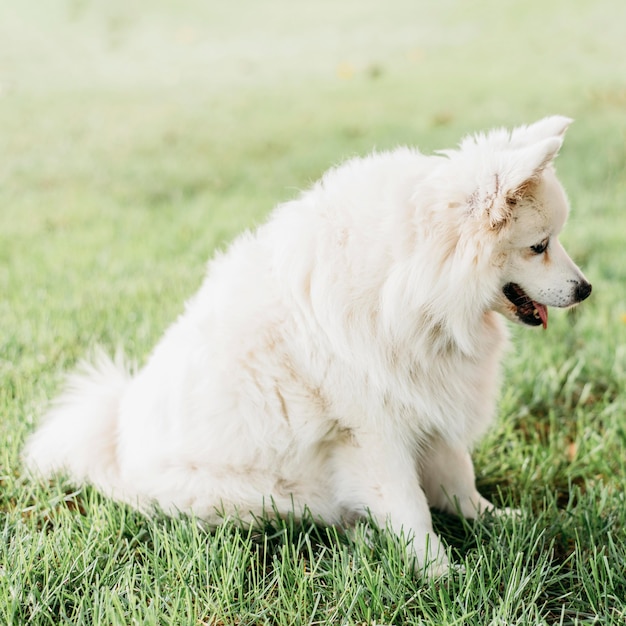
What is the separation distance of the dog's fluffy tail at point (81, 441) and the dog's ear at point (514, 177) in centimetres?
154

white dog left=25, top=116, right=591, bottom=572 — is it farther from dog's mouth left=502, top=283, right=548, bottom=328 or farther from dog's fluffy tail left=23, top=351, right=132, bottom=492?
dog's fluffy tail left=23, top=351, right=132, bottom=492

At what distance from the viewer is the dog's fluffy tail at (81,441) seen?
95.1 inches

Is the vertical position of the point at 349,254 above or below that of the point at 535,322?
above

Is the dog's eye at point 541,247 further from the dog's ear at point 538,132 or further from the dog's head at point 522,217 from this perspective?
the dog's ear at point 538,132

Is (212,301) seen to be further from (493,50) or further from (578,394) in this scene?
(493,50)

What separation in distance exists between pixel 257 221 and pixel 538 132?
5.33 feet

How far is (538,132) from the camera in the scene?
1.97 m

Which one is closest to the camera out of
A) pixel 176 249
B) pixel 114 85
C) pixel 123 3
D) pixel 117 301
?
pixel 117 301

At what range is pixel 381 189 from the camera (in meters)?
1.98

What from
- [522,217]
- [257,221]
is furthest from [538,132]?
[257,221]

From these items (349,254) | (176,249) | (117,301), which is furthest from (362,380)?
(176,249)

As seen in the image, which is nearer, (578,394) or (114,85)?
(578,394)

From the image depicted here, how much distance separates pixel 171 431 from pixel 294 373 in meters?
0.46

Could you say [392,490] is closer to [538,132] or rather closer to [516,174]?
[516,174]
